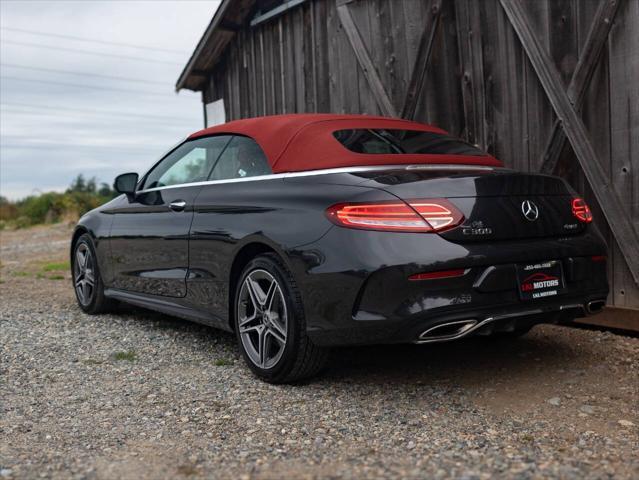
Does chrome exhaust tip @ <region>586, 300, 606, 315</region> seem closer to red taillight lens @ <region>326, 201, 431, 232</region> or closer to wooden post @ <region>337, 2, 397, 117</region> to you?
red taillight lens @ <region>326, 201, 431, 232</region>

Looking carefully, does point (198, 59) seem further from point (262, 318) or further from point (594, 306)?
point (594, 306)

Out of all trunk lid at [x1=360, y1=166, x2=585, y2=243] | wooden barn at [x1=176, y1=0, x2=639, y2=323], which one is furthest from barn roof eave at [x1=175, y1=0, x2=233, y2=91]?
trunk lid at [x1=360, y1=166, x2=585, y2=243]

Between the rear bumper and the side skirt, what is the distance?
3.62ft

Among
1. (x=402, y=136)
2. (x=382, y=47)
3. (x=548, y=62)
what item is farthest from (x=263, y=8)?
(x=402, y=136)

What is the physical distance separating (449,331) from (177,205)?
7.50ft

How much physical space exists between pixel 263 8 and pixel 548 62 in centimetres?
498

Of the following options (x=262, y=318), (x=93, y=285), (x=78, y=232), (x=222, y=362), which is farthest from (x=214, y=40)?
(x=262, y=318)

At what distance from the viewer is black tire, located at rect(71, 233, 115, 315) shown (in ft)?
21.1

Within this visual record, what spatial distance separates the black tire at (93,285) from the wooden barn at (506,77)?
3.25 meters

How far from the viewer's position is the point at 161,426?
3.50 meters

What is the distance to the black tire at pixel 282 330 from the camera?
388 centimetres

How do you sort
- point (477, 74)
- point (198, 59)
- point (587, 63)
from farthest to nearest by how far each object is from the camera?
point (198, 59) → point (477, 74) → point (587, 63)

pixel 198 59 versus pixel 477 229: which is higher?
pixel 198 59

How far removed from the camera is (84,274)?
6645 mm
